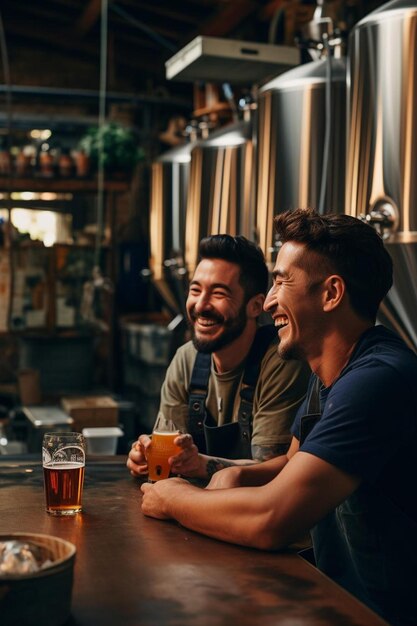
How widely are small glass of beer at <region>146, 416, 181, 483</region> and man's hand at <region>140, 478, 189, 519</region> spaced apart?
0.87ft

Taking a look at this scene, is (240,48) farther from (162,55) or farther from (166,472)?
(162,55)

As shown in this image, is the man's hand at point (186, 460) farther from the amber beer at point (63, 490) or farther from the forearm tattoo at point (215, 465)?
the amber beer at point (63, 490)

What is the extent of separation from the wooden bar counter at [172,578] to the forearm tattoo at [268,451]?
551 millimetres

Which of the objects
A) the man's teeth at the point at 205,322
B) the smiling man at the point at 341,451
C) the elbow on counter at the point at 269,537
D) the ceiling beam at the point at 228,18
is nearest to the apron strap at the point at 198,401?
the man's teeth at the point at 205,322

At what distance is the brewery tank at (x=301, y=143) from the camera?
12.8 ft

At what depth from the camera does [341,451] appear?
1728mm

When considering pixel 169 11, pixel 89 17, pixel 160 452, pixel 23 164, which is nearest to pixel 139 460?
pixel 160 452

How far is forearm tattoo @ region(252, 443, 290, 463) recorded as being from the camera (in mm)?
2559

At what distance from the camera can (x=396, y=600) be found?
72.2 inches

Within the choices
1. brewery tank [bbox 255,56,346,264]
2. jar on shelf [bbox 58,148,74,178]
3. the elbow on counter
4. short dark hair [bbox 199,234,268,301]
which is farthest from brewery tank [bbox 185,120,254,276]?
the elbow on counter

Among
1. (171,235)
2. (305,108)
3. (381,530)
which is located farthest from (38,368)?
(381,530)

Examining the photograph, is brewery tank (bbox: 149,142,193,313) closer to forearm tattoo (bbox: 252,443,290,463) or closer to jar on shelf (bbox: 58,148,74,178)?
jar on shelf (bbox: 58,148,74,178)

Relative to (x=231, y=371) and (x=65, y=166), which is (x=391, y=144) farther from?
(x=65, y=166)

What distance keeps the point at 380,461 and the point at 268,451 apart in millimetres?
836
